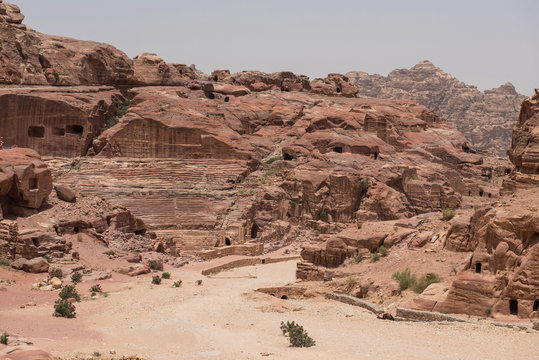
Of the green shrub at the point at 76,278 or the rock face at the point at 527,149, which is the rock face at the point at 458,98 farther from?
the green shrub at the point at 76,278

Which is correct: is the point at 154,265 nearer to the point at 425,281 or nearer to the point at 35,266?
the point at 35,266

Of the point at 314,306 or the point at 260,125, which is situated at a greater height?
the point at 260,125

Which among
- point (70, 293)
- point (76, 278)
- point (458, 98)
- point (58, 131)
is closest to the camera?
point (70, 293)

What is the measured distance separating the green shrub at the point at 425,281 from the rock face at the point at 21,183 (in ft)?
61.5

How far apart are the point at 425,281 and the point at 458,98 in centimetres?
11577

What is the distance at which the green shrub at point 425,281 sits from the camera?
19.8 metres

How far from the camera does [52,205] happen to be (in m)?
30.0

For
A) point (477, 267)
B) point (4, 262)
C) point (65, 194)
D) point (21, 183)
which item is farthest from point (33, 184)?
point (477, 267)

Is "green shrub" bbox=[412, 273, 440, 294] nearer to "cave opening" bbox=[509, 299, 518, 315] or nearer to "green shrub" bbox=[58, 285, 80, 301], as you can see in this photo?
"cave opening" bbox=[509, 299, 518, 315]

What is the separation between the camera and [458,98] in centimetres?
12800

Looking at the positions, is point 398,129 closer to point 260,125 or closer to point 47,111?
point 260,125

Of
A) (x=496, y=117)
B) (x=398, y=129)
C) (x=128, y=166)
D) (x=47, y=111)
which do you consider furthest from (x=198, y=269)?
(x=496, y=117)

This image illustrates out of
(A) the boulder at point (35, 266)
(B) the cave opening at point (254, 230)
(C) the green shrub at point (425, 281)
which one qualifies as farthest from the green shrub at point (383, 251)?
(B) the cave opening at point (254, 230)

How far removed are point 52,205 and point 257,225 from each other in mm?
14202
